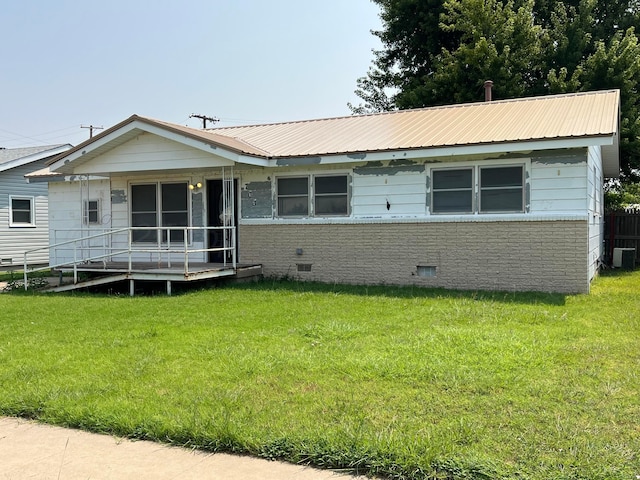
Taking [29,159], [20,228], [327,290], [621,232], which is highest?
[29,159]

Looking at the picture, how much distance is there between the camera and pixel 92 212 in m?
16.8

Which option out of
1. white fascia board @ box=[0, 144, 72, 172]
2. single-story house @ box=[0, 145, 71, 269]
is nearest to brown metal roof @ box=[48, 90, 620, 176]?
white fascia board @ box=[0, 144, 72, 172]

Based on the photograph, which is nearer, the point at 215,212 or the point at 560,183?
the point at 560,183

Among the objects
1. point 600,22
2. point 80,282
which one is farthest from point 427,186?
point 600,22

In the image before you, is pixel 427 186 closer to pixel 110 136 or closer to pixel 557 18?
pixel 110 136

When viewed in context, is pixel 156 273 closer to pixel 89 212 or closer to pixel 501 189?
pixel 89 212

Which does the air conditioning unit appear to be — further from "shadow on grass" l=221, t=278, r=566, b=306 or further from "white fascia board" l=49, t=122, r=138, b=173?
"white fascia board" l=49, t=122, r=138, b=173

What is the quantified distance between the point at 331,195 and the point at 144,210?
5609 millimetres

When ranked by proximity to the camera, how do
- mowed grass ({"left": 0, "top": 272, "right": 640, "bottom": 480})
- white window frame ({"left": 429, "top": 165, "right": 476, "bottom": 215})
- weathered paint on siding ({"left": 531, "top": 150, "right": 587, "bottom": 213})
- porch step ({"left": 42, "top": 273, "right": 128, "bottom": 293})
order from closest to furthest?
mowed grass ({"left": 0, "top": 272, "right": 640, "bottom": 480}) < weathered paint on siding ({"left": 531, "top": 150, "right": 587, "bottom": 213}) < white window frame ({"left": 429, "top": 165, "right": 476, "bottom": 215}) < porch step ({"left": 42, "top": 273, "right": 128, "bottom": 293})

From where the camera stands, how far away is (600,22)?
83.4 ft

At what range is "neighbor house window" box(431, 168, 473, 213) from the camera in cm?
1229

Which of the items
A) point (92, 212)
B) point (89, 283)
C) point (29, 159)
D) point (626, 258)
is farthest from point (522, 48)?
point (29, 159)

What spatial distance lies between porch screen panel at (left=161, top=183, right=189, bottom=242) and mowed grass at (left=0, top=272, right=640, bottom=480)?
6.12m

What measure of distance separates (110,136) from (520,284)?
9824mm
